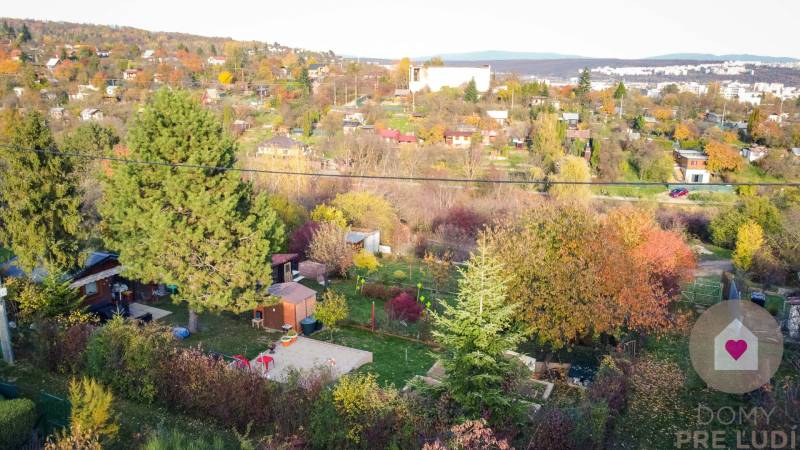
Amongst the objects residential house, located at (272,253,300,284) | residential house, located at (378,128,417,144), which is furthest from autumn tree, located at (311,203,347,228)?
residential house, located at (378,128,417,144)

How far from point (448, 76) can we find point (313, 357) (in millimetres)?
A: 94020

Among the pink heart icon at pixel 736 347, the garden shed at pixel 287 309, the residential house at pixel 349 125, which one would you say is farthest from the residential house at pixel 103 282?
the residential house at pixel 349 125

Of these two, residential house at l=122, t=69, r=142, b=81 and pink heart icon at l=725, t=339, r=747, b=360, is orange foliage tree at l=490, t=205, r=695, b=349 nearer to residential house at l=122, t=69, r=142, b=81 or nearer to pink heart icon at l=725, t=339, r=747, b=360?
pink heart icon at l=725, t=339, r=747, b=360

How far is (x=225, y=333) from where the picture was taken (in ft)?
59.5

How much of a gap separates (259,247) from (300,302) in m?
2.53

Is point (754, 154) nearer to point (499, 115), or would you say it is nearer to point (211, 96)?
point (499, 115)

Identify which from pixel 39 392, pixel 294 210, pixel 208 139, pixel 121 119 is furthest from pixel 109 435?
pixel 121 119

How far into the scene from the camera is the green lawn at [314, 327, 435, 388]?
50.8 ft

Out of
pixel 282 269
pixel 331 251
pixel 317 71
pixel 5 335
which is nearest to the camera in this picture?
pixel 5 335

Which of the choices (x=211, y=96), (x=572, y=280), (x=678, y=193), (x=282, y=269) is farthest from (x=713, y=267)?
(x=211, y=96)

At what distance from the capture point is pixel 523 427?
438 inches

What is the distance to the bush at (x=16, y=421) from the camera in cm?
1016

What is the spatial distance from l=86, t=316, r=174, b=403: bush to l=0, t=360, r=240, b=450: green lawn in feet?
1.16

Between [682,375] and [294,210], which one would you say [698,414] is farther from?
[294,210]
